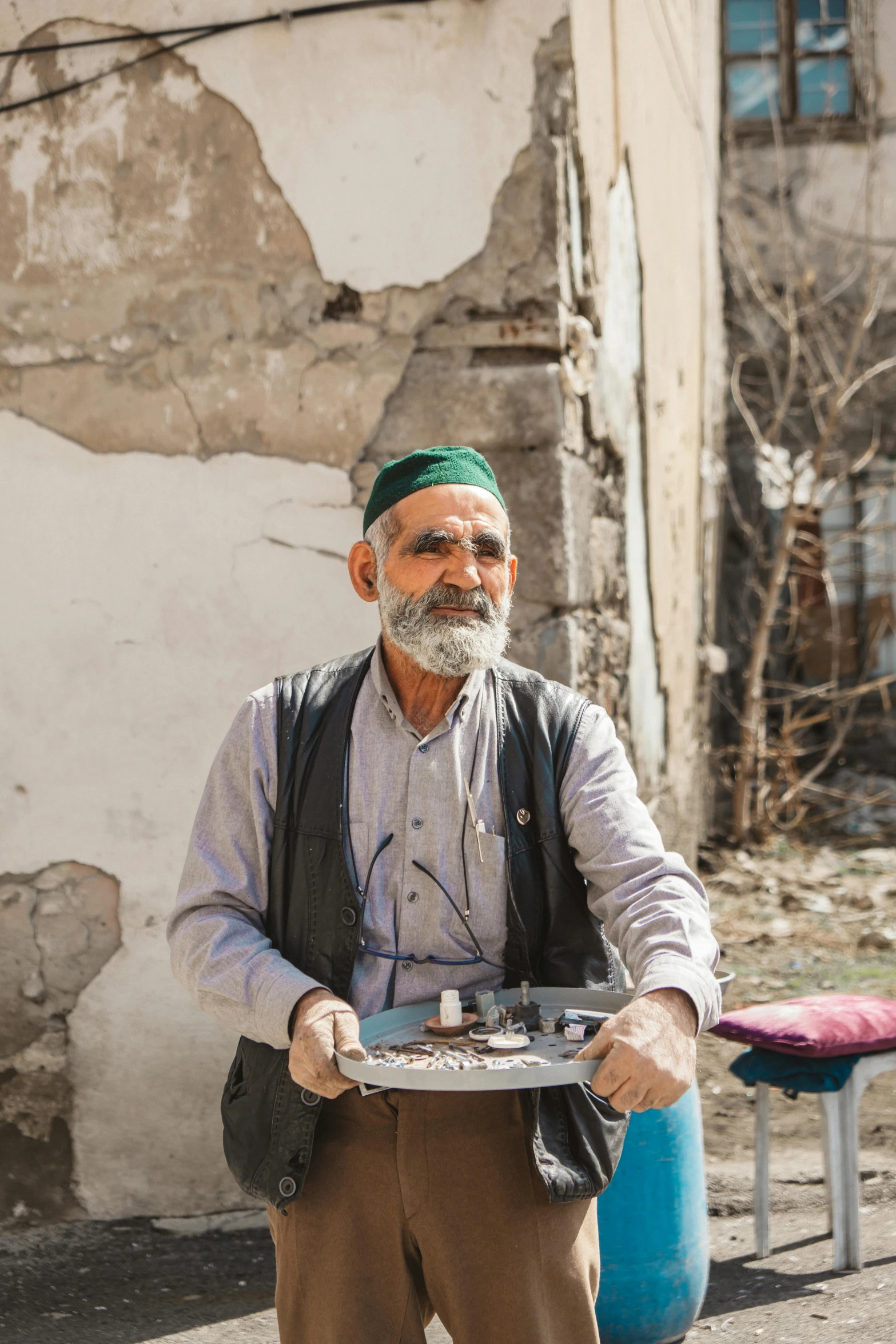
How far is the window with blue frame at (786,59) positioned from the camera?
9156 mm

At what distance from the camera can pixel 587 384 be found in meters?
3.50

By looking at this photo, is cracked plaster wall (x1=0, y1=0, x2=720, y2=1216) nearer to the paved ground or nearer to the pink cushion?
the paved ground

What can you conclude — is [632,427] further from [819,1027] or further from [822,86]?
[822,86]

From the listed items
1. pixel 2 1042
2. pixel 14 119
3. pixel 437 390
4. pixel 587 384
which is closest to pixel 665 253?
pixel 587 384

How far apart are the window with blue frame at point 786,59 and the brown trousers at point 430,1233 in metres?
8.88

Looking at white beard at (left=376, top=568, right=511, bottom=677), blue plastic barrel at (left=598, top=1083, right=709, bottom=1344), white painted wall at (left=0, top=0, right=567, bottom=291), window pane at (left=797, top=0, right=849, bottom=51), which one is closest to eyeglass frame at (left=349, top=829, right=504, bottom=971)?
white beard at (left=376, top=568, right=511, bottom=677)

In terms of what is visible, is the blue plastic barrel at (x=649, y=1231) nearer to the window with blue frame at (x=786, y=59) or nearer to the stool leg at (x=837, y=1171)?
the stool leg at (x=837, y=1171)

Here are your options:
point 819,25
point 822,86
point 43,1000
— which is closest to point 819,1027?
point 43,1000

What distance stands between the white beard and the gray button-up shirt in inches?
2.7

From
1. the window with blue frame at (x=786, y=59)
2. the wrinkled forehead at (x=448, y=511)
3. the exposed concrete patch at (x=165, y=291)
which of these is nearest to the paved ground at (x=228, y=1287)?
the wrinkled forehead at (x=448, y=511)

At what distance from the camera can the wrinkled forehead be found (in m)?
1.92

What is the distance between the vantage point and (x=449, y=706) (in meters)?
1.96

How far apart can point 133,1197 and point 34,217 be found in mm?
2491

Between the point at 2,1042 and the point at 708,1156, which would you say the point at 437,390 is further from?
the point at 708,1156
